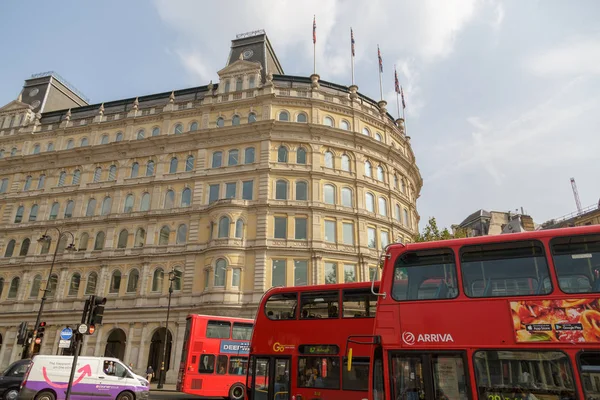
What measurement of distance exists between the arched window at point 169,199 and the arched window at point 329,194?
12730 millimetres

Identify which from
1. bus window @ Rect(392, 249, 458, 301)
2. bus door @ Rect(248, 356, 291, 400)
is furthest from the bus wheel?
bus window @ Rect(392, 249, 458, 301)

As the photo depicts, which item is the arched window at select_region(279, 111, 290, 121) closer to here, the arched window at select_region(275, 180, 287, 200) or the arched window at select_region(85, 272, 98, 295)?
the arched window at select_region(275, 180, 287, 200)

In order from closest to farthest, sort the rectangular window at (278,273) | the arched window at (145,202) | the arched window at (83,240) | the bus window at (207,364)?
1. the bus window at (207,364)
2. the rectangular window at (278,273)
3. the arched window at (145,202)
4. the arched window at (83,240)

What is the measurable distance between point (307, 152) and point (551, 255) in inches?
1018

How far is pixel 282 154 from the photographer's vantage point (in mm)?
31844

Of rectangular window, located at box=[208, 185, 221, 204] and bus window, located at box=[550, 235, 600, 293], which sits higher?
rectangular window, located at box=[208, 185, 221, 204]

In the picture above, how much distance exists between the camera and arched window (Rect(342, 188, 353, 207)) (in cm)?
3124

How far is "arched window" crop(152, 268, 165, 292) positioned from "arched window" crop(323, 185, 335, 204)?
14074mm

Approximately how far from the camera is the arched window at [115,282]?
31.0m

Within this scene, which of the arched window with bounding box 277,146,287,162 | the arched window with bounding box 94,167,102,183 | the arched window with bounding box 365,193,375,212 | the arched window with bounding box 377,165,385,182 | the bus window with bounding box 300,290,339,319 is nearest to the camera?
the bus window with bounding box 300,290,339,319

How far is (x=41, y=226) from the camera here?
34.8 m

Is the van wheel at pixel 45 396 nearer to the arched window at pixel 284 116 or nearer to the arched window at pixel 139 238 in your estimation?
the arched window at pixel 139 238

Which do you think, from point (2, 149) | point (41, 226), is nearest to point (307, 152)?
point (41, 226)

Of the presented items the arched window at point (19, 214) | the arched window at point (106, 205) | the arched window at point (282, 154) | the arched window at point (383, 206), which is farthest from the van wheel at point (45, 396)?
the arched window at point (19, 214)
